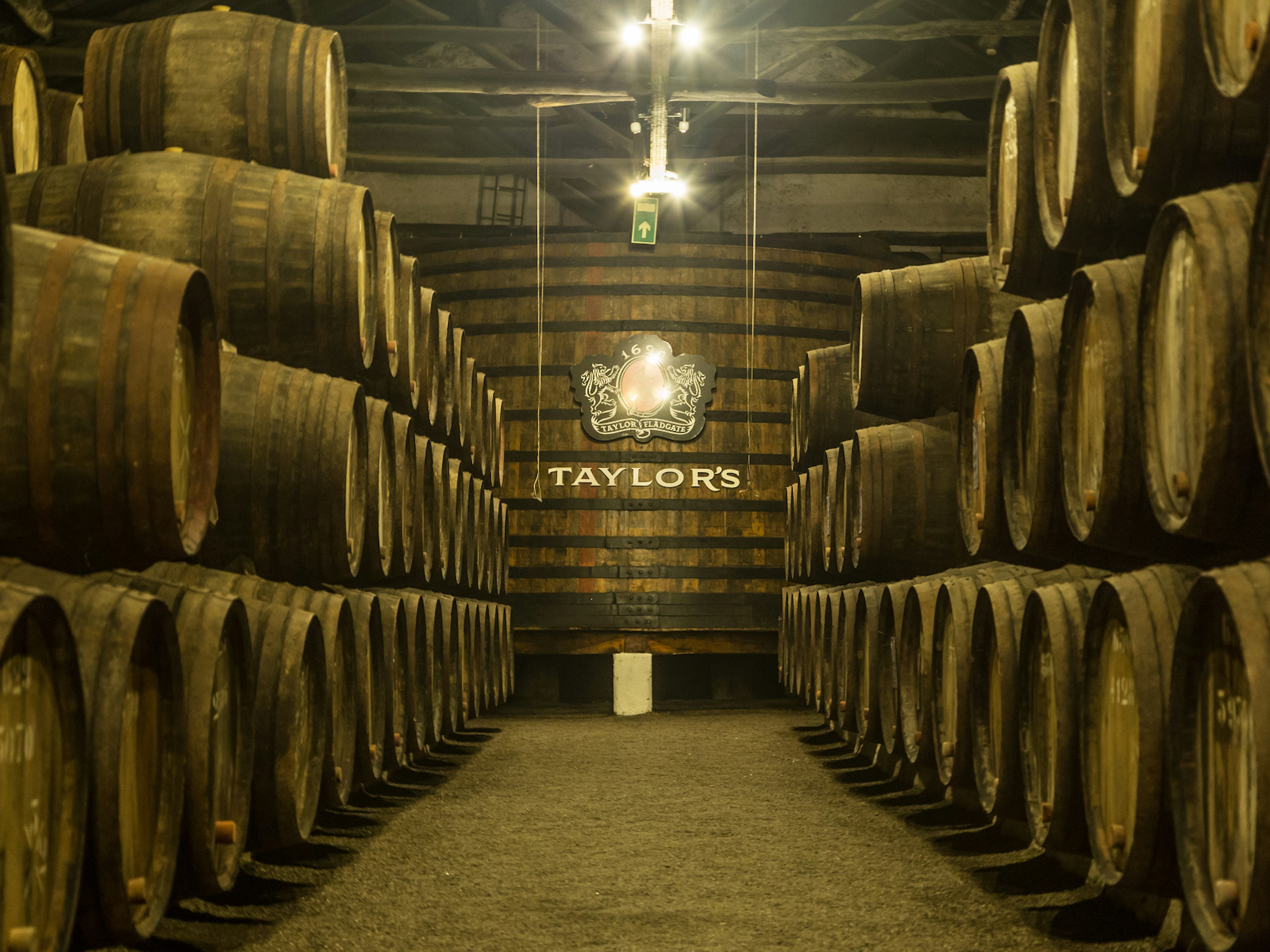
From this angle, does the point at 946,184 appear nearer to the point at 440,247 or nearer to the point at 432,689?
the point at 440,247

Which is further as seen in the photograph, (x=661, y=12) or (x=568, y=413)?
(x=568, y=413)

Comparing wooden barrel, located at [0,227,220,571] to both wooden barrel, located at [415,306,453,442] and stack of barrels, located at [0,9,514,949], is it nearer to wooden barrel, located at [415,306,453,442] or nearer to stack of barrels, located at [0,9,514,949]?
stack of barrels, located at [0,9,514,949]

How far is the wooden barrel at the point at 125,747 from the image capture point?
2264 mm

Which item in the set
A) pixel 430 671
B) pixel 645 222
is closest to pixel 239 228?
pixel 430 671

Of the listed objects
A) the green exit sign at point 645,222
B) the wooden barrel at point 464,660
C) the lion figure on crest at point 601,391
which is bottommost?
the wooden barrel at point 464,660

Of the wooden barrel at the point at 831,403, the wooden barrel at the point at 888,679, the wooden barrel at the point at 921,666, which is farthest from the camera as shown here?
the wooden barrel at the point at 831,403

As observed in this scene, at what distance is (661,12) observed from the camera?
7.62 meters

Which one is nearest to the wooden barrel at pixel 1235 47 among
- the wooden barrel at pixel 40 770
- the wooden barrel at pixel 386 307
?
the wooden barrel at pixel 40 770

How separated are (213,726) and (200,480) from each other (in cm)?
53

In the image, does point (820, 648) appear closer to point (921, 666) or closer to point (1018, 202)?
point (921, 666)

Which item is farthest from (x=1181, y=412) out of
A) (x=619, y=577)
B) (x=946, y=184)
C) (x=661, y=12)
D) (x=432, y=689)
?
(x=946, y=184)

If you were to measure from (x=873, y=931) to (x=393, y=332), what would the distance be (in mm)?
3091

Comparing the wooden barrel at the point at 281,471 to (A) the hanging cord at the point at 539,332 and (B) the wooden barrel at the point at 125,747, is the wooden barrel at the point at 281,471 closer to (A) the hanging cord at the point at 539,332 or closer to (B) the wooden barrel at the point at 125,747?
(B) the wooden barrel at the point at 125,747

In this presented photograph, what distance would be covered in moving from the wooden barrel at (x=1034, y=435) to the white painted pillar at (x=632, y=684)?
508 centimetres
